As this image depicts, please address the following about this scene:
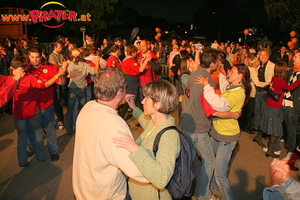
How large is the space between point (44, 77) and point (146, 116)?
267 cm

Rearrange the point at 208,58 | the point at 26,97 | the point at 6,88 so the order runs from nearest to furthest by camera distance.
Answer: the point at 208,58, the point at 6,88, the point at 26,97

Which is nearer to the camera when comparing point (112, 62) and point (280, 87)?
point (280, 87)

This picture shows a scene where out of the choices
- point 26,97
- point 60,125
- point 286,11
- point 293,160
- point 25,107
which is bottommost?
point 60,125

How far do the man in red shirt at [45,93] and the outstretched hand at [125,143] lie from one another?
2.97 m

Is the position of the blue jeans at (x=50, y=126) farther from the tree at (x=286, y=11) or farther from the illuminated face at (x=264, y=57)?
the tree at (x=286, y=11)

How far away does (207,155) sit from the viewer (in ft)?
11.1

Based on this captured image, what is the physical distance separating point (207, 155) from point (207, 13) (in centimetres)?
5208

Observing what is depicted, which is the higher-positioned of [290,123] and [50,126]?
[290,123]

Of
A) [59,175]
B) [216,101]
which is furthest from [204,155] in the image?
[59,175]

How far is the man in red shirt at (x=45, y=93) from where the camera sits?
4371 mm

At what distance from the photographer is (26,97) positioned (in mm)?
4316

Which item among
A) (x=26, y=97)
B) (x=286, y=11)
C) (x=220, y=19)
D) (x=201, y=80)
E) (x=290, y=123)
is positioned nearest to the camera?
(x=201, y=80)

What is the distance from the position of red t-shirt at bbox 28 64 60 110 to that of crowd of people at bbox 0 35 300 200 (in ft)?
0.06

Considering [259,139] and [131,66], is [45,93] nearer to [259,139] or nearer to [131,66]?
[131,66]
